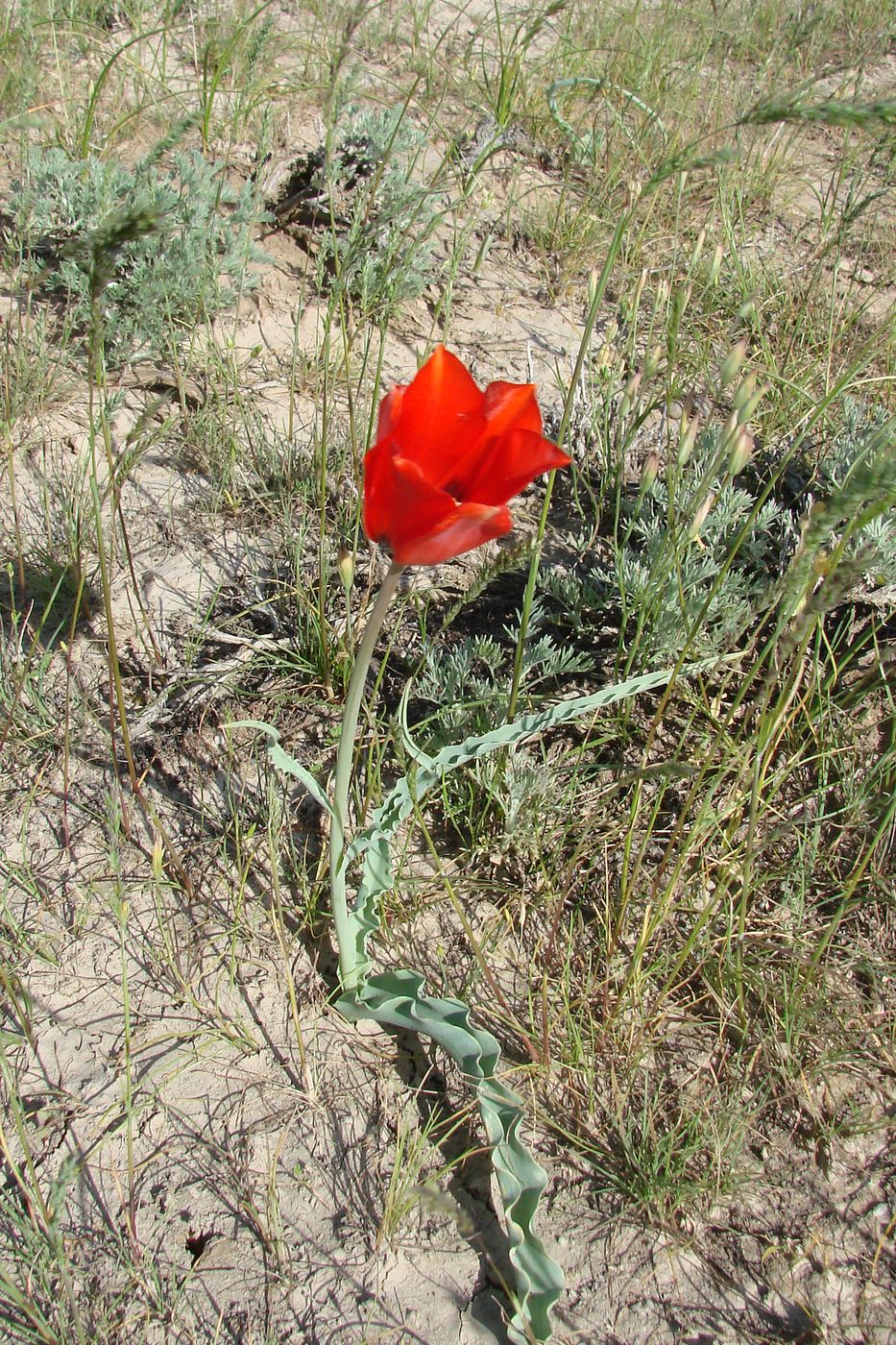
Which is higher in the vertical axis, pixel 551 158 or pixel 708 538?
pixel 551 158

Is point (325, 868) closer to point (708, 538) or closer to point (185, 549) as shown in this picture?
point (185, 549)

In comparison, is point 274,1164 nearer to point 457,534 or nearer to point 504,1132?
point 504,1132

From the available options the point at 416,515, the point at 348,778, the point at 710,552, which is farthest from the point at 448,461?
the point at 710,552

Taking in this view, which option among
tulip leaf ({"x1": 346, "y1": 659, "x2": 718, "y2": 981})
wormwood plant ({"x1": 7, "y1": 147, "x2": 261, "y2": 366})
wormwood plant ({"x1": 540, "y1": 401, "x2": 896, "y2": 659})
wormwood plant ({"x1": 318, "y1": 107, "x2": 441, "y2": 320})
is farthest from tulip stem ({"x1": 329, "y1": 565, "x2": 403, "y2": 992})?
wormwood plant ({"x1": 318, "y1": 107, "x2": 441, "y2": 320})

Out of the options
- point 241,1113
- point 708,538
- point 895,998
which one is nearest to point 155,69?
point 708,538

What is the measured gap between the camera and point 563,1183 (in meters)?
1.64

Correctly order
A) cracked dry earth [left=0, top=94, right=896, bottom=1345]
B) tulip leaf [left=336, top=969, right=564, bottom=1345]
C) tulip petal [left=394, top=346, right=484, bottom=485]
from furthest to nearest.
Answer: cracked dry earth [left=0, top=94, right=896, bottom=1345] < tulip leaf [left=336, top=969, right=564, bottom=1345] < tulip petal [left=394, top=346, right=484, bottom=485]

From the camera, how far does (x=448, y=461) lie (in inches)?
48.4

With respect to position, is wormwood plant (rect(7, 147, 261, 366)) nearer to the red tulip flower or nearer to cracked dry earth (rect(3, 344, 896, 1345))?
cracked dry earth (rect(3, 344, 896, 1345))

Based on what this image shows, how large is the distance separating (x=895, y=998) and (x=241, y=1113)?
129 cm

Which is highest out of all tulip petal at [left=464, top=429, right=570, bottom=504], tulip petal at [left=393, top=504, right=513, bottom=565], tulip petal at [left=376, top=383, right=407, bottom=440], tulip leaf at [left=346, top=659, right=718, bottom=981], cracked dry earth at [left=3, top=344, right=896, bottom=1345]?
tulip petal at [left=376, top=383, right=407, bottom=440]

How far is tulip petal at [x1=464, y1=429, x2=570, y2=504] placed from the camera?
1096 millimetres

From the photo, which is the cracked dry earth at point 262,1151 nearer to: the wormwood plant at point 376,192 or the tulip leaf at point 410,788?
the tulip leaf at point 410,788

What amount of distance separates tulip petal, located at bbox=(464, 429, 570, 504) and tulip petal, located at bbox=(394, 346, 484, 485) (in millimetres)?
38
